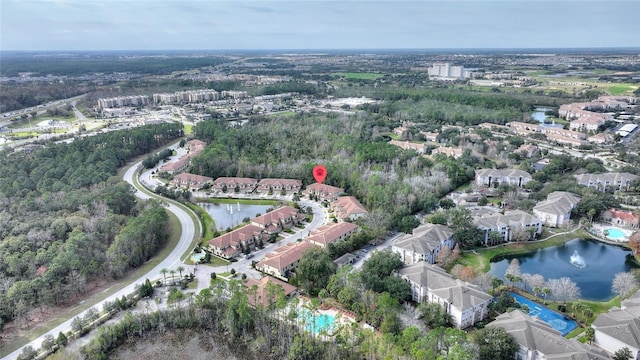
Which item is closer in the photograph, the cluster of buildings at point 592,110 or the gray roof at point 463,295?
the gray roof at point 463,295

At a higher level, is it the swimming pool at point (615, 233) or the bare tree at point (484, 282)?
the bare tree at point (484, 282)

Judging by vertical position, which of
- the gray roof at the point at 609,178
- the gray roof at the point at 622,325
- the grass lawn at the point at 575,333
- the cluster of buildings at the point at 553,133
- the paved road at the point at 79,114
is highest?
the paved road at the point at 79,114

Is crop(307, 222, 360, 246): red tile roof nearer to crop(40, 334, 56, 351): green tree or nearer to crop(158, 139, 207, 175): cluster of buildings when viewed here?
crop(40, 334, 56, 351): green tree

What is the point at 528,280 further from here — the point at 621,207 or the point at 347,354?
the point at 621,207

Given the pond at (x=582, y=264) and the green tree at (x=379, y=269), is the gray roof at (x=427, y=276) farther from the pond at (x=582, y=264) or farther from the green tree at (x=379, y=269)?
the pond at (x=582, y=264)

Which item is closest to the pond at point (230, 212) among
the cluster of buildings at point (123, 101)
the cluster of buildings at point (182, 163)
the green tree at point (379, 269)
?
the cluster of buildings at point (182, 163)

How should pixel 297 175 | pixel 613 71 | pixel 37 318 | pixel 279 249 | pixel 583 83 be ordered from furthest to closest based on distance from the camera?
pixel 613 71
pixel 583 83
pixel 297 175
pixel 279 249
pixel 37 318

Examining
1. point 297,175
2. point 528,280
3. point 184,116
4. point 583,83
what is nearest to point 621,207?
point 528,280
